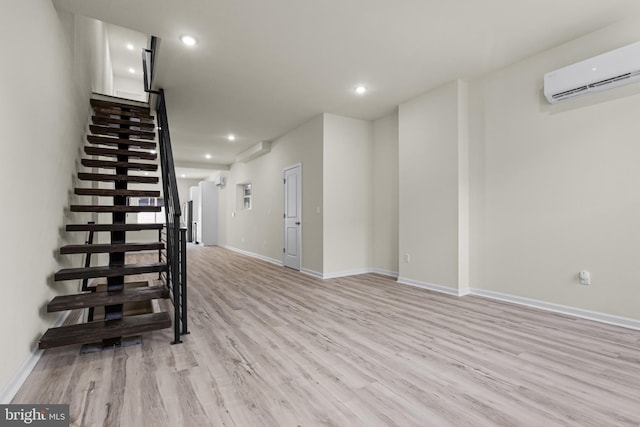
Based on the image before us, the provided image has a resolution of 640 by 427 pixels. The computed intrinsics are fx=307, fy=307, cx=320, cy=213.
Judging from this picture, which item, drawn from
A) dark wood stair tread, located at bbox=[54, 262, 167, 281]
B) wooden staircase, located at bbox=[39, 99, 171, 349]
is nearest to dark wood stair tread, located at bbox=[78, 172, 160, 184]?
wooden staircase, located at bbox=[39, 99, 171, 349]

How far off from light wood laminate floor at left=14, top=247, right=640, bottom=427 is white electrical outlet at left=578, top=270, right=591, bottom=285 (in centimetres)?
38

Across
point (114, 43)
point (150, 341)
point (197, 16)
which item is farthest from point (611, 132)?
point (114, 43)

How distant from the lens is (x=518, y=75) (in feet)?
11.4

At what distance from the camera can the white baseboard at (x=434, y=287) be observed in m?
3.86

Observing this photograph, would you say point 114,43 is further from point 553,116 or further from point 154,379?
point 553,116

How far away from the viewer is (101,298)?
7.77 feet

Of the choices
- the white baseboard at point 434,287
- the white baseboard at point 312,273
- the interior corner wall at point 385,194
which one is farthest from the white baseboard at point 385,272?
the white baseboard at point 312,273

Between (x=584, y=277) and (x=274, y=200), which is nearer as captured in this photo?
(x=584, y=277)

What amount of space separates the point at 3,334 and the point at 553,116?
4.71m

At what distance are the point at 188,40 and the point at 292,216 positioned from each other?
362 centimetres

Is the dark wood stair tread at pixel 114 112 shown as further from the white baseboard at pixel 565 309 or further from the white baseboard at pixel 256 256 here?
the white baseboard at pixel 565 309

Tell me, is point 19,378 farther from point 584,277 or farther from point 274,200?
point 274,200

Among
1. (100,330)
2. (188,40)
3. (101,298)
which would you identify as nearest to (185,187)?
(188,40)

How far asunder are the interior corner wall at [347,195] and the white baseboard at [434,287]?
3.34 feet
